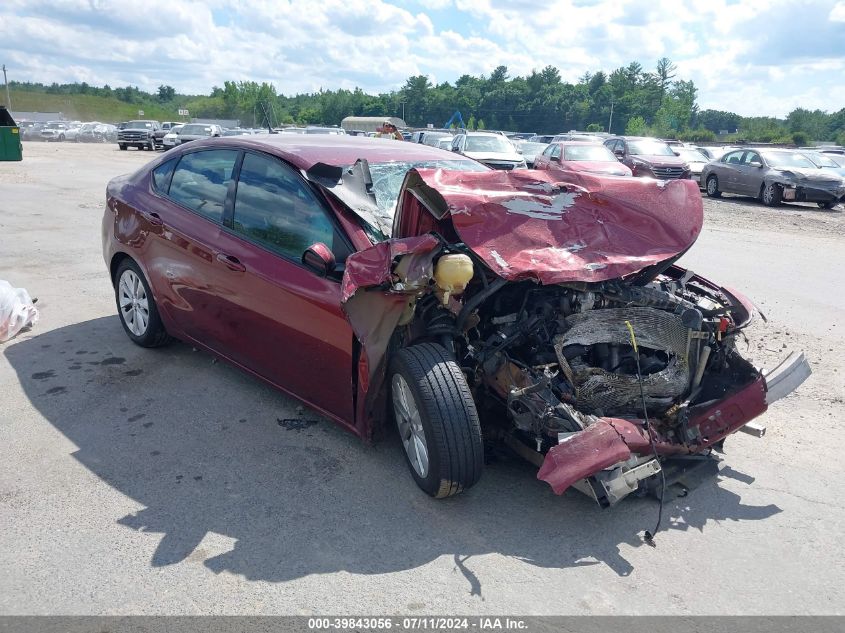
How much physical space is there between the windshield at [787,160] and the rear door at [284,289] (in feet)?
59.3

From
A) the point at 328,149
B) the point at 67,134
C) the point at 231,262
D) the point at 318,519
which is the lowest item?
the point at 67,134

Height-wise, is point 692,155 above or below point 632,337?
above

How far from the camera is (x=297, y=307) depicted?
4.12 m

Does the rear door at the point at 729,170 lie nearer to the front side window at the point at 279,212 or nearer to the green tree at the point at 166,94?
the front side window at the point at 279,212

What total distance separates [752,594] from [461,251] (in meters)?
2.12

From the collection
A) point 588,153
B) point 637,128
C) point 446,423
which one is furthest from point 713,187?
point 637,128

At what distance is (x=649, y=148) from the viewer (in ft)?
73.9

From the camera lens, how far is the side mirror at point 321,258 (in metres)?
3.87

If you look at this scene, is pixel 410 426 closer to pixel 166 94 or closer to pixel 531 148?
pixel 531 148

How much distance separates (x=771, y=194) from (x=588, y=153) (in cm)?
490

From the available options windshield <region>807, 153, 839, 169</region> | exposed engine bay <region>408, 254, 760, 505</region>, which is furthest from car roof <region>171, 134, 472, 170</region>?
windshield <region>807, 153, 839, 169</region>

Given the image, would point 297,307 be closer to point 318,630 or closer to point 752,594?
point 318,630

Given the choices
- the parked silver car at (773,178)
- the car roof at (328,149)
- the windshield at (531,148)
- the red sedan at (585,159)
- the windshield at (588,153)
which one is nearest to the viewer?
the car roof at (328,149)

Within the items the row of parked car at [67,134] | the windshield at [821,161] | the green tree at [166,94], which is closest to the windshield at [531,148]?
the windshield at [821,161]
